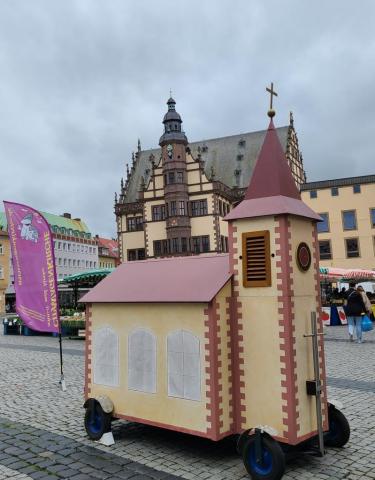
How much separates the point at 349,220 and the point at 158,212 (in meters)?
18.5

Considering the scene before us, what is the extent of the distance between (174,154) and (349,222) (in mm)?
17730

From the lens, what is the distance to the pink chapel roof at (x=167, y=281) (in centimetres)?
592

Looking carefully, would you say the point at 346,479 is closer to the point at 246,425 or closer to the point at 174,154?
the point at 246,425

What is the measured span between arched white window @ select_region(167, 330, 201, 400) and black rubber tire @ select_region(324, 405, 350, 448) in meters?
1.73

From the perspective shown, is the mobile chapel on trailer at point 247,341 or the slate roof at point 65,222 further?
the slate roof at point 65,222

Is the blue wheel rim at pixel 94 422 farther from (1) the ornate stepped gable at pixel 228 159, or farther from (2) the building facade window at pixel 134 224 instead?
(2) the building facade window at pixel 134 224

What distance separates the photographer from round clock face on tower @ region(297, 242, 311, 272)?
5730 mm

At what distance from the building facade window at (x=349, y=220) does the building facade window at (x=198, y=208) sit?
12890 mm

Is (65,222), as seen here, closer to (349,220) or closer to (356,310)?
(349,220)

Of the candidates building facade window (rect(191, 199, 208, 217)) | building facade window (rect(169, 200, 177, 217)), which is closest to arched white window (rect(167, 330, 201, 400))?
building facade window (rect(169, 200, 177, 217))

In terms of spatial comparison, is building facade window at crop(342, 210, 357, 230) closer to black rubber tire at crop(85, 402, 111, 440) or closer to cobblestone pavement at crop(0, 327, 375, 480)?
cobblestone pavement at crop(0, 327, 375, 480)

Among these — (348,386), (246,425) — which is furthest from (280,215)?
(348,386)

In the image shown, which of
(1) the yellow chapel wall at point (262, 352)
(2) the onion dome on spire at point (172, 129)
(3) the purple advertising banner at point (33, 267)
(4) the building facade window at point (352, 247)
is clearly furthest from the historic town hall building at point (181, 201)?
(1) the yellow chapel wall at point (262, 352)

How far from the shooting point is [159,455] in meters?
5.98
